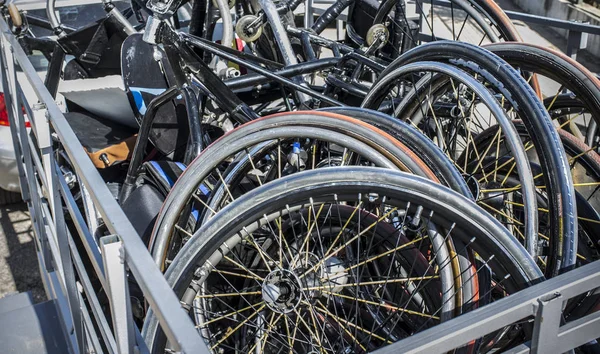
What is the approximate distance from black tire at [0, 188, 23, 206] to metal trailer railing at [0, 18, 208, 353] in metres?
1.48

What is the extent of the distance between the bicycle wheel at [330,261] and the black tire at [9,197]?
2.93m

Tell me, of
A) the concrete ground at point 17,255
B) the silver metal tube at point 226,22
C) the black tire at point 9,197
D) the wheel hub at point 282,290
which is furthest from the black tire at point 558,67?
the black tire at point 9,197

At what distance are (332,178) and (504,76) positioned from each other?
0.71m

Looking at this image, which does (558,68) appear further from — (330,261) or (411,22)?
(411,22)

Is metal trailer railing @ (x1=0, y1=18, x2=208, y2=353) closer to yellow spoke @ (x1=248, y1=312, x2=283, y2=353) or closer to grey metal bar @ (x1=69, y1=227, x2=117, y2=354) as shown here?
grey metal bar @ (x1=69, y1=227, x2=117, y2=354)

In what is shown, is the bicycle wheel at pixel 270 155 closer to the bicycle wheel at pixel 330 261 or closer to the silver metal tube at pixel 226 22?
the bicycle wheel at pixel 330 261

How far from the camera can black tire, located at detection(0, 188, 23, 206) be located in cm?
496

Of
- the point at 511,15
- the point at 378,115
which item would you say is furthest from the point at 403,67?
the point at 511,15

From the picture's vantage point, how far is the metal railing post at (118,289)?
1.42 metres

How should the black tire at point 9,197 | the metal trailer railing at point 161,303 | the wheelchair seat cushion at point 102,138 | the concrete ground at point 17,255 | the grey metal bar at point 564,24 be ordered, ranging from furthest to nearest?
the black tire at point 9,197 < the grey metal bar at point 564,24 < the concrete ground at point 17,255 < the wheelchair seat cushion at point 102,138 < the metal trailer railing at point 161,303

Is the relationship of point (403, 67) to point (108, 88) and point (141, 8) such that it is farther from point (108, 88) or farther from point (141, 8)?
point (141, 8)

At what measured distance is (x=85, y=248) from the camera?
2051mm

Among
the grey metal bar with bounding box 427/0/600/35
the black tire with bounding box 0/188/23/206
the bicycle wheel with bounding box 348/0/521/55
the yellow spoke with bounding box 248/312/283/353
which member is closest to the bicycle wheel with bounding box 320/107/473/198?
the yellow spoke with bounding box 248/312/283/353

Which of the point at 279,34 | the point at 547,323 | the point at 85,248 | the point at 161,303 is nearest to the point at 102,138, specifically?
the point at 279,34
